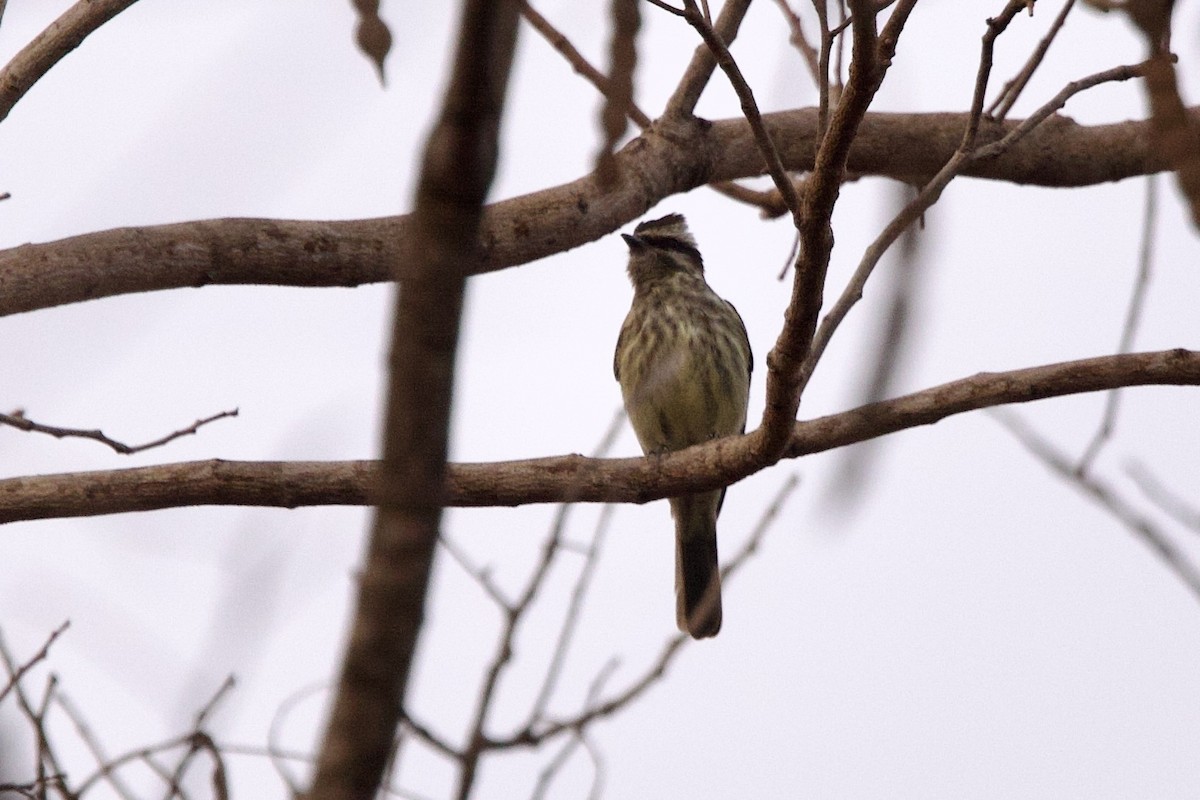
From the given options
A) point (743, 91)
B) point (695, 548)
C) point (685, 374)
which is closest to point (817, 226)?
point (743, 91)

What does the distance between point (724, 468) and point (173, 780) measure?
171cm

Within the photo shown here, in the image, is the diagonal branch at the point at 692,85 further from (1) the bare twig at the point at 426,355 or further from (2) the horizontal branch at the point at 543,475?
(1) the bare twig at the point at 426,355

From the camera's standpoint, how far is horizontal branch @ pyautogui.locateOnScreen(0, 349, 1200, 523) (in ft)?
11.8

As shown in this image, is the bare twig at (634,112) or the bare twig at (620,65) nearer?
the bare twig at (620,65)

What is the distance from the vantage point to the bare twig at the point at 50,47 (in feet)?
13.8

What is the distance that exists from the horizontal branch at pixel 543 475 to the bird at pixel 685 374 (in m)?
2.47

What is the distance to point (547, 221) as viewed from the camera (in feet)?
16.2

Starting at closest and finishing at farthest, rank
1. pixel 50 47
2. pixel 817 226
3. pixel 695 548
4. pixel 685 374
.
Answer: pixel 817 226 < pixel 50 47 < pixel 685 374 < pixel 695 548

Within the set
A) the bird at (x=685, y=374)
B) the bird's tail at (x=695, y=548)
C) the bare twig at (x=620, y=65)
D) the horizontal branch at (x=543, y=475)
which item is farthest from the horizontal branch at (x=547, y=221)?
the bird's tail at (x=695, y=548)

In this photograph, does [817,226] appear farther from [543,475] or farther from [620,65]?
[620,65]

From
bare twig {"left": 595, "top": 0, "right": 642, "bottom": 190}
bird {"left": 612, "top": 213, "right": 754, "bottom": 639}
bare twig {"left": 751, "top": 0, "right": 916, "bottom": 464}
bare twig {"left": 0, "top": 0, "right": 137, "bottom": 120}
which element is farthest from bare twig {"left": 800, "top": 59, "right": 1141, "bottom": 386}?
bird {"left": 612, "top": 213, "right": 754, "bottom": 639}

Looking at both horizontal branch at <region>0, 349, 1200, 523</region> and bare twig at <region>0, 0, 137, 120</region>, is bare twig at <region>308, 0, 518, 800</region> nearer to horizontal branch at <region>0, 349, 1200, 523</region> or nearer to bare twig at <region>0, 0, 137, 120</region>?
horizontal branch at <region>0, 349, 1200, 523</region>

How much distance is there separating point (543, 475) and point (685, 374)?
2876mm

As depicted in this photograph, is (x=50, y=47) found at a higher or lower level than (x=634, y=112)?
lower
